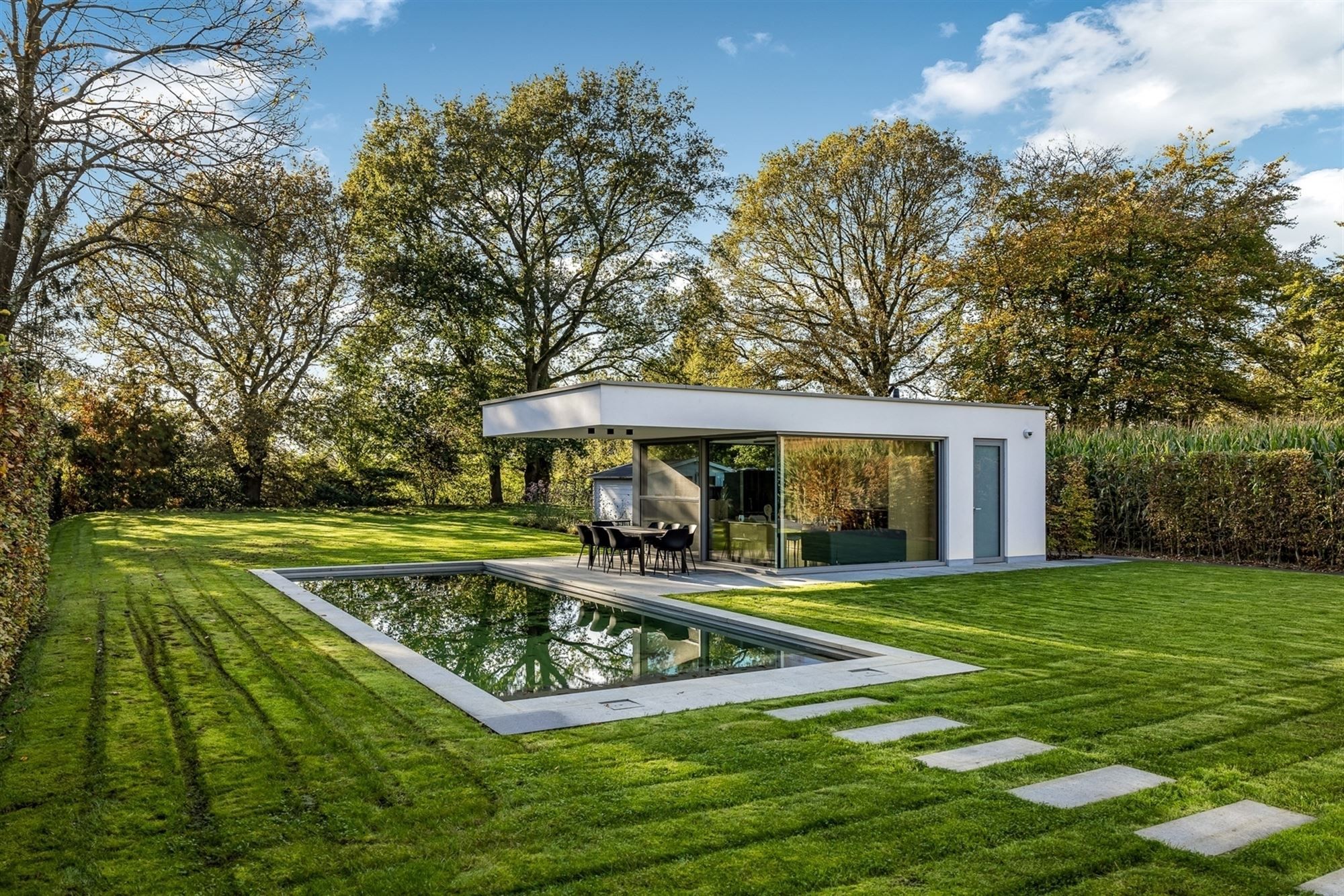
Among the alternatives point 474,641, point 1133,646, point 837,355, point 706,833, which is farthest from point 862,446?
point 837,355

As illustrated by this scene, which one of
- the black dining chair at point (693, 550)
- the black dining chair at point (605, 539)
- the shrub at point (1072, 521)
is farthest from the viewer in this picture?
the shrub at point (1072, 521)

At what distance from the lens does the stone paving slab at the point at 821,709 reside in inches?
202

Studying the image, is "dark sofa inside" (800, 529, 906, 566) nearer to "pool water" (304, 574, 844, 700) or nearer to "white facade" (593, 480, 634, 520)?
"pool water" (304, 574, 844, 700)

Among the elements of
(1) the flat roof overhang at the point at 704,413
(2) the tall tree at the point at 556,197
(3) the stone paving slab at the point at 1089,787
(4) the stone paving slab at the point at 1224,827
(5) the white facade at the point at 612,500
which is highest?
(2) the tall tree at the point at 556,197

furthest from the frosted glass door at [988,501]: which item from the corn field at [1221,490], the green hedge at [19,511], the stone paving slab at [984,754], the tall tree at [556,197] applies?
the tall tree at [556,197]

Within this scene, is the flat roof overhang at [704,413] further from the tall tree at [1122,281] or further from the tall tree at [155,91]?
the tall tree at [1122,281]

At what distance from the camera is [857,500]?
12.9 m

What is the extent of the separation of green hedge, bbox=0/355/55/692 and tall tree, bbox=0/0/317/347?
4.45ft

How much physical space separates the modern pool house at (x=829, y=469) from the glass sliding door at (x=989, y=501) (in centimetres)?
2

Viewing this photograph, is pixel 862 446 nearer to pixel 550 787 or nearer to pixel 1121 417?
pixel 550 787

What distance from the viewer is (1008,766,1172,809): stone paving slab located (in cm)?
381

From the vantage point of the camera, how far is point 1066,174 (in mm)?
24031

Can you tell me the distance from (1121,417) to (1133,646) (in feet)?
60.5

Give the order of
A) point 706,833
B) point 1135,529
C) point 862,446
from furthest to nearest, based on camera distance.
A: point 1135,529 < point 862,446 < point 706,833
